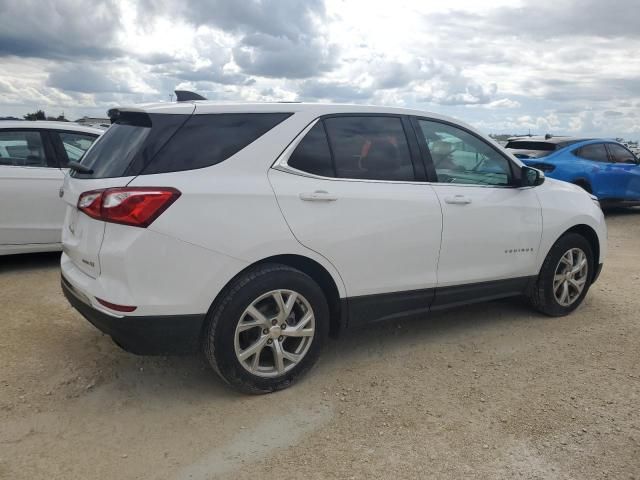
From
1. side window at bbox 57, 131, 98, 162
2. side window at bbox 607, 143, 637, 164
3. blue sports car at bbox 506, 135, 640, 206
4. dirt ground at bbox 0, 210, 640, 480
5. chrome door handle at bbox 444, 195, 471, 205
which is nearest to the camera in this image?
dirt ground at bbox 0, 210, 640, 480

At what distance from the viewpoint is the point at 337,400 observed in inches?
138

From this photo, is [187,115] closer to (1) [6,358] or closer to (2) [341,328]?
(2) [341,328]

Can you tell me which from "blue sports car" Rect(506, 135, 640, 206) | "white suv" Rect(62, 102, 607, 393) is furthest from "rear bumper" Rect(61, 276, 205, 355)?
"blue sports car" Rect(506, 135, 640, 206)

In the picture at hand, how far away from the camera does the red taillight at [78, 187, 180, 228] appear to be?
301 centimetres

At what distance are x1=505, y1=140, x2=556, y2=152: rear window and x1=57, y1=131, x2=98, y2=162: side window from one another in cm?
774

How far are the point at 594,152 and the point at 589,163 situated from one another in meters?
0.38

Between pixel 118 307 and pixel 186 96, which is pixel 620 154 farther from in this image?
pixel 118 307

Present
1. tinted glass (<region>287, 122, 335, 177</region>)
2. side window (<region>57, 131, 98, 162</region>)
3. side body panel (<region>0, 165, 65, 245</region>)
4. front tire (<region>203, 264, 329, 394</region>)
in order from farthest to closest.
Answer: side window (<region>57, 131, 98, 162</region>)
side body panel (<region>0, 165, 65, 245</region>)
tinted glass (<region>287, 122, 335, 177</region>)
front tire (<region>203, 264, 329, 394</region>)

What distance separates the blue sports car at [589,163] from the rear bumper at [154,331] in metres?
8.39

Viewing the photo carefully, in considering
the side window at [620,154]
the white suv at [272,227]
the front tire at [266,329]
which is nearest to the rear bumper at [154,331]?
the white suv at [272,227]

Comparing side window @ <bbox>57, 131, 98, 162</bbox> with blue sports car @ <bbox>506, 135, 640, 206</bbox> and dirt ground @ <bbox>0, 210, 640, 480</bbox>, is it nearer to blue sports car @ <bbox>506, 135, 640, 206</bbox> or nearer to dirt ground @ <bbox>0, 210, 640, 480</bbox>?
dirt ground @ <bbox>0, 210, 640, 480</bbox>

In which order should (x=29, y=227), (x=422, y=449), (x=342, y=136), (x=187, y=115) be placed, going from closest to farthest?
(x=422, y=449), (x=187, y=115), (x=342, y=136), (x=29, y=227)

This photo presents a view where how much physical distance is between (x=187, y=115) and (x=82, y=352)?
1925 mm

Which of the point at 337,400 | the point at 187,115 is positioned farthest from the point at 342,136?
the point at 337,400
